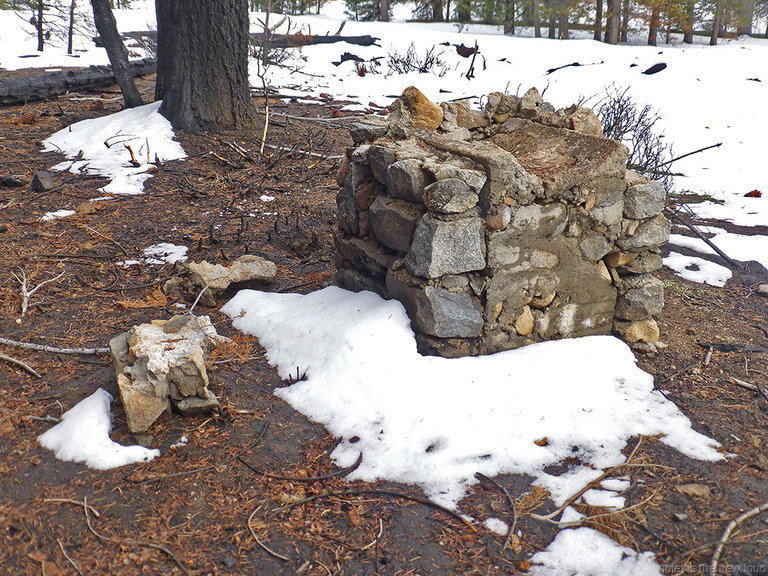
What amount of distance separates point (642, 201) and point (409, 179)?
4.98 ft

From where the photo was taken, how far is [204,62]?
7719 millimetres

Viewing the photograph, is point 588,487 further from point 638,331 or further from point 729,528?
point 638,331

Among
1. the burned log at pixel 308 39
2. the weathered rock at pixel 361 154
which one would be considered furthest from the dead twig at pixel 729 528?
the burned log at pixel 308 39

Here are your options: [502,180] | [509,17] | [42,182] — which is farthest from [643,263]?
[509,17]

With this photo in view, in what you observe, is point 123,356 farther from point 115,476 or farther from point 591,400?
point 591,400

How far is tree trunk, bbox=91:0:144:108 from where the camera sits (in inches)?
344

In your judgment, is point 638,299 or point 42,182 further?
point 42,182

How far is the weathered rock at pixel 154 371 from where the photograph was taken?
2.93 m

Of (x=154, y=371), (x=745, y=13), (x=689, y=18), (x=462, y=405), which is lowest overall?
(x=462, y=405)

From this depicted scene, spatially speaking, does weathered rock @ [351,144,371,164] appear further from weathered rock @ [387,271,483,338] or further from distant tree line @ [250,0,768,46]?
distant tree line @ [250,0,768,46]

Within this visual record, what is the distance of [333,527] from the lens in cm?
252

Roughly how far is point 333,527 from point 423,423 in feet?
2.54

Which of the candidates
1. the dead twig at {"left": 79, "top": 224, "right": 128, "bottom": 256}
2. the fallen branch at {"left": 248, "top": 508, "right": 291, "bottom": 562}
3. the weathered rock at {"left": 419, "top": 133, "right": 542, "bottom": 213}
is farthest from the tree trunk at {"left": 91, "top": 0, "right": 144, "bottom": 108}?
the fallen branch at {"left": 248, "top": 508, "right": 291, "bottom": 562}

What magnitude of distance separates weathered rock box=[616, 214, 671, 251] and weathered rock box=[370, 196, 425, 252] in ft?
4.54
